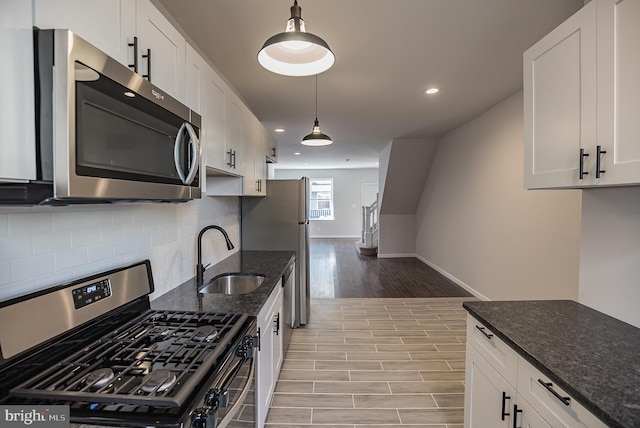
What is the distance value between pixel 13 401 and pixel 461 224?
5412 millimetres

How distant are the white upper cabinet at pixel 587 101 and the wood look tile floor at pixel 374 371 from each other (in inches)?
66.9

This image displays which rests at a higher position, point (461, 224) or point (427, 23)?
point (427, 23)

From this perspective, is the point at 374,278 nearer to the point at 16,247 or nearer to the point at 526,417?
the point at 526,417

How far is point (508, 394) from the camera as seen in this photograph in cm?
128

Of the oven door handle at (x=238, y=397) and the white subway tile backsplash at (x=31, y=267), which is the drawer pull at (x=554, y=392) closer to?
the oven door handle at (x=238, y=397)

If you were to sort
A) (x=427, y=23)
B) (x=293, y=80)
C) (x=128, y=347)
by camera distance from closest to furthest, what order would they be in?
(x=128, y=347) < (x=427, y=23) < (x=293, y=80)

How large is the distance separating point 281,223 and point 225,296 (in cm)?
172

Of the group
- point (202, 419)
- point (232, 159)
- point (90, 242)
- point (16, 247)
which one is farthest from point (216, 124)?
point (202, 419)

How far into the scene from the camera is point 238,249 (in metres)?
3.50

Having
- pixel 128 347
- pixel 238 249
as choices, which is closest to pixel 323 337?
pixel 238 249

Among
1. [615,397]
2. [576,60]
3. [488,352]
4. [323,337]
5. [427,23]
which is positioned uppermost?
[427,23]

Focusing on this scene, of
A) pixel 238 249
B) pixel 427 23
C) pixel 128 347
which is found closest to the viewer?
pixel 128 347

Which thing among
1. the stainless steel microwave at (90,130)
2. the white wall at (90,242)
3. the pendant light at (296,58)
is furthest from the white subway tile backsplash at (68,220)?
the pendant light at (296,58)

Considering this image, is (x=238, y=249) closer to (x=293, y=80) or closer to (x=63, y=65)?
(x=293, y=80)
